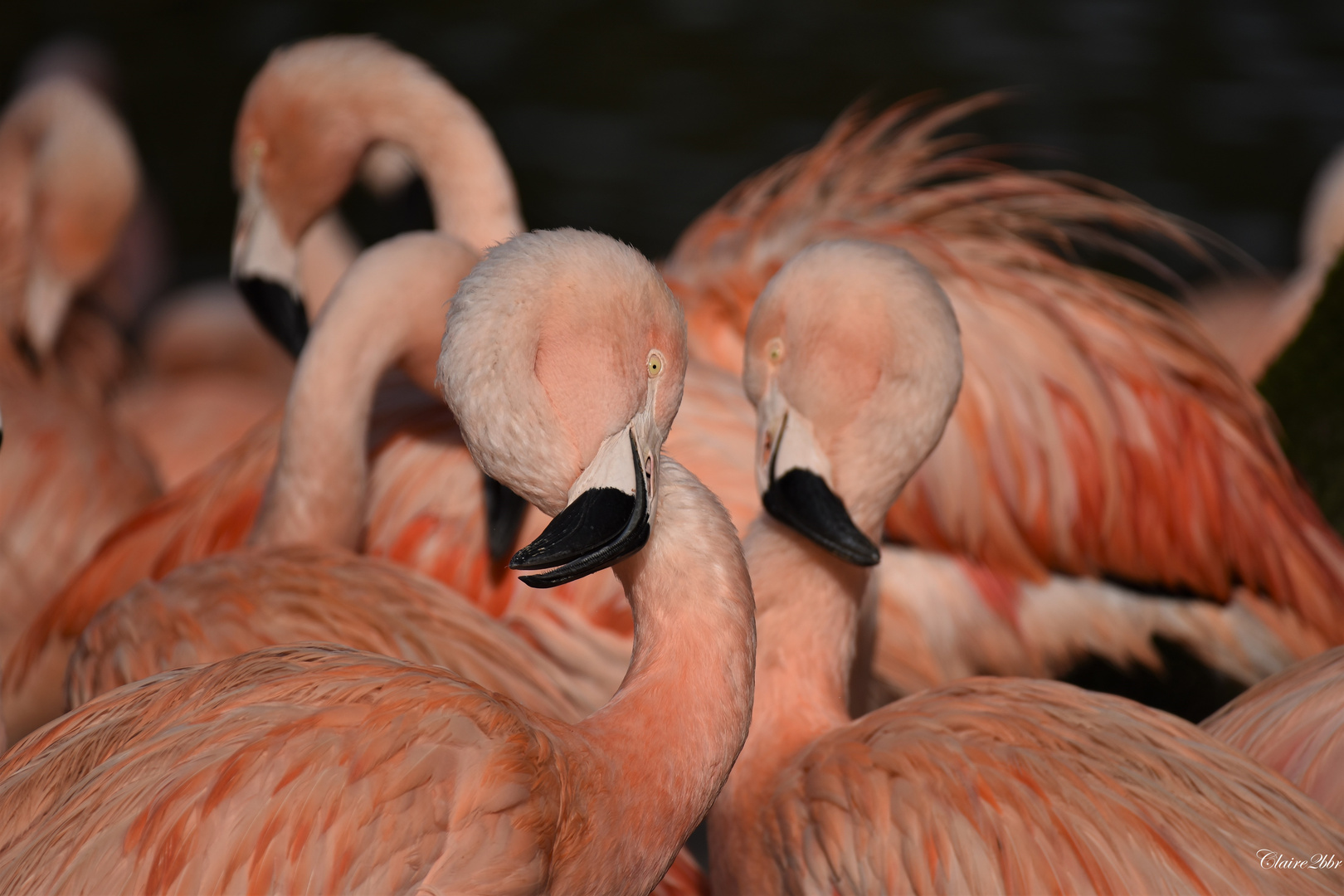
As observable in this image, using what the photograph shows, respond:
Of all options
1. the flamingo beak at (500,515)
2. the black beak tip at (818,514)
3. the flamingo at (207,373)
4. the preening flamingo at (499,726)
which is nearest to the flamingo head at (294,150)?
the flamingo at (207,373)

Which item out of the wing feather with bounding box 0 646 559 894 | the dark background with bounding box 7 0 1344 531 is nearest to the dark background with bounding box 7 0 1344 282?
the dark background with bounding box 7 0 1344 531

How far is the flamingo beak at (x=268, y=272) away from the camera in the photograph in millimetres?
3371

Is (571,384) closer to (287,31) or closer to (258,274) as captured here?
(258,274)

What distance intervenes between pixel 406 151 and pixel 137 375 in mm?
2196

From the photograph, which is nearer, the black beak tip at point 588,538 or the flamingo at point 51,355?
the black beak tip at point 588,538

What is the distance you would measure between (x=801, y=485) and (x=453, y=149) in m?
1.55

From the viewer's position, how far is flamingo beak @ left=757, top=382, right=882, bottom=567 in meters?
2.06

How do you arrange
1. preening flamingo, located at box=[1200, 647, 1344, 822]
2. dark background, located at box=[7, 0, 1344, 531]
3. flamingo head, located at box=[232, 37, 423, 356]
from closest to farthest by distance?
preening flamingo, located at box=[1200, 647, 1344, 822]
flamingo head, located at box=[232, 37, 423, 356]
dark background, located at box=[7, 0, 1344, 531]

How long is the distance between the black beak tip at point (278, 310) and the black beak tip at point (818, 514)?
1.54 metres

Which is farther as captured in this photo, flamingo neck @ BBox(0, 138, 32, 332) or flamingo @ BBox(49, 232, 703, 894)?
flamingo neck @ BBox(0, 138, 32, 332)

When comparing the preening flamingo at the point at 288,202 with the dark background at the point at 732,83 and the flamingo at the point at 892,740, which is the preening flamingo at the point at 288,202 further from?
the dark background at the point at 732,83

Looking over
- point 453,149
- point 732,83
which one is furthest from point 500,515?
point 732,83

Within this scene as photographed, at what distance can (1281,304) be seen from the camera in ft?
14.9

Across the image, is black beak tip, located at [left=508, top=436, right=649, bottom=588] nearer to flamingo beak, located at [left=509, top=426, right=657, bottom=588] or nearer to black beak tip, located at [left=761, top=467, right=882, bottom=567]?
flamingo beak, located at [left=509, top=426, right=657, bottom=588]
